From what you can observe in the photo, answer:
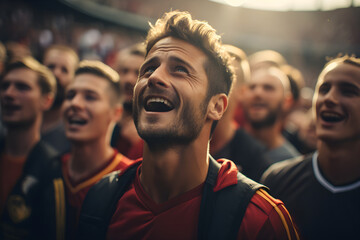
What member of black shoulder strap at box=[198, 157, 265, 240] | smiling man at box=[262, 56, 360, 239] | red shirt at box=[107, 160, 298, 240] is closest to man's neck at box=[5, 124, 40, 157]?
red shirt at box=[107, 160, 298, 240]

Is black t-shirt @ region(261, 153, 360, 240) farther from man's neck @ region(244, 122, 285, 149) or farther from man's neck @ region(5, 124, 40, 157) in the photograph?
man's neck @ region(5, 124, 40, 157)

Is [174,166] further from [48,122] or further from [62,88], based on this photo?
[62,88]

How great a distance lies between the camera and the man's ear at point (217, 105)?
2045 millimetres

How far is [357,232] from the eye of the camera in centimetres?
202

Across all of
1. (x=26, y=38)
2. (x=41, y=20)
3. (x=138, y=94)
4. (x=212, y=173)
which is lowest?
(x=212, y=173)

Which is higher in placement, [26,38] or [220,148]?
[26,38]

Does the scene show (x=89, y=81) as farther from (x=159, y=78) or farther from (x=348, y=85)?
(x=348, y=85)

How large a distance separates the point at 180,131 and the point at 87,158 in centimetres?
175

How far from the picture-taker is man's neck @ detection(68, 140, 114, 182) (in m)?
3.12

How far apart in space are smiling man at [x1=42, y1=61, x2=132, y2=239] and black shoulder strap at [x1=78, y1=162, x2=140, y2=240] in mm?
705

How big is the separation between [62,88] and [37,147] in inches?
87.0

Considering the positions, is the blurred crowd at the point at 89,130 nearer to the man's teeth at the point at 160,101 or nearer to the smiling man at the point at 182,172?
the man's teeth at the point at 160,101

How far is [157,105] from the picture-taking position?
212 centimetres

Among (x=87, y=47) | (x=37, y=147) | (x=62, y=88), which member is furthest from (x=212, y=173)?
(x=87, y=47)
